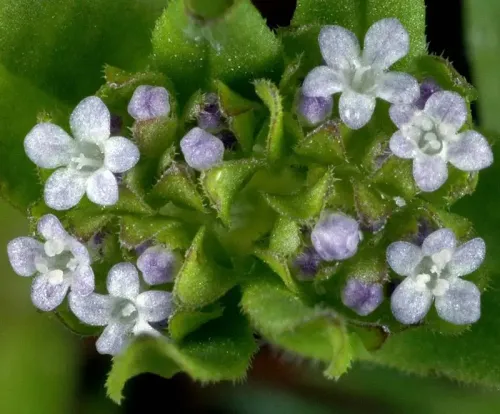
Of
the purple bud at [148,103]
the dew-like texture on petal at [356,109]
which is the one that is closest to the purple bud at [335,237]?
the dew-like texture on petal at [356,109]

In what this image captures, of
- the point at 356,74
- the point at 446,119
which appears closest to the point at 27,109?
the point at 356,74

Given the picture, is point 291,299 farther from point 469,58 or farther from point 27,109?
point 469,58

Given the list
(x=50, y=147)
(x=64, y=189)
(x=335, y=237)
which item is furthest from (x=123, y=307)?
(x=335, y=237)

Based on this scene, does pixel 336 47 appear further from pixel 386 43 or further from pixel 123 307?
pixel 123 307

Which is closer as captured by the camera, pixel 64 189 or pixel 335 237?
pixel 335 237

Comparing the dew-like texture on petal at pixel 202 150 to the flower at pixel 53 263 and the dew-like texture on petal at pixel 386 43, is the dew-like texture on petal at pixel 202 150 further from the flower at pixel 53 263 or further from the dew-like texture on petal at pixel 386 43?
the dew-like texture on petal at pixel 386 43

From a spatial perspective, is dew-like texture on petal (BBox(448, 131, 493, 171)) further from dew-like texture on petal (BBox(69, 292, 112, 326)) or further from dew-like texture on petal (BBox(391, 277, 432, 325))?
dew-like texture on petal (BBox(69, 292, 112, 326))
